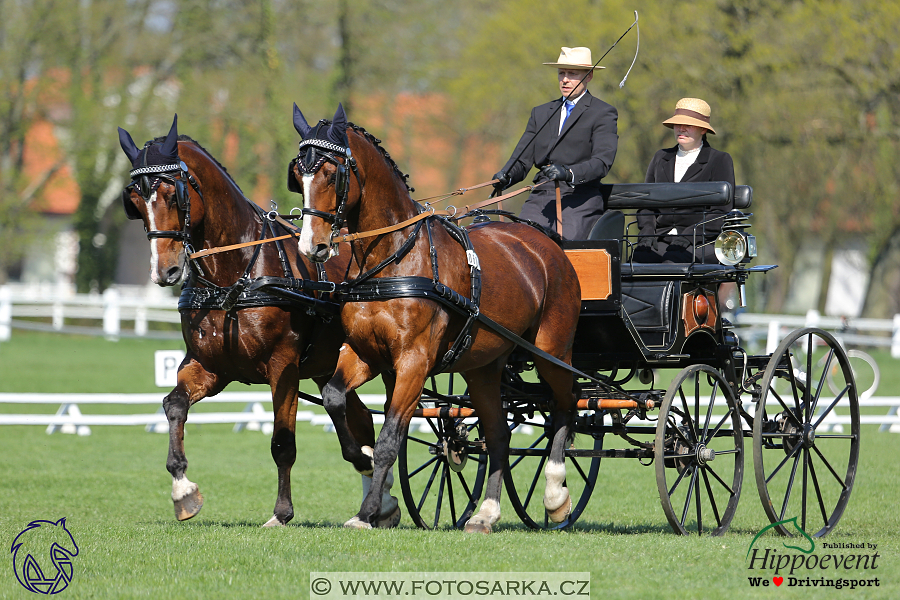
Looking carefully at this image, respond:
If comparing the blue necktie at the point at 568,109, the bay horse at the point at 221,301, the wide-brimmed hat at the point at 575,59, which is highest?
the wide-brimmed hat at the point at 575,59

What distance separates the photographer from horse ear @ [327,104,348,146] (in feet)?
19.5

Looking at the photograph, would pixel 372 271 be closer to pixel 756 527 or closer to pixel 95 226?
pixel 756 527

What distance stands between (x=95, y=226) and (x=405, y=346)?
97.5 ft

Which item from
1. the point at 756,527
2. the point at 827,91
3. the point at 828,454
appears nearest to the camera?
the point at 756,527

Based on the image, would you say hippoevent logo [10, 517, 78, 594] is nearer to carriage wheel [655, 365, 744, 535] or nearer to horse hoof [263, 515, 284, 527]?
horse hoof [263, 515, 284, 527]

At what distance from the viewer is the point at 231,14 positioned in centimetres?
3275

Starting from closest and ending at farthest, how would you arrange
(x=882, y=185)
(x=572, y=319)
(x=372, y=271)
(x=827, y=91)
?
(x=372, y=271) → (x=572, y=319) → (x=827, y=91) → (x=882, y=185)

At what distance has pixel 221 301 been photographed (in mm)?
6652

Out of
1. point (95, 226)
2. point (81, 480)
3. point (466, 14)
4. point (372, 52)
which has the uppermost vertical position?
point (466, 14)

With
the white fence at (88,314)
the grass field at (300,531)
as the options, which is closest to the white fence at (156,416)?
the grass field at (300,531)

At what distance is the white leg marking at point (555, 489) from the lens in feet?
22.9

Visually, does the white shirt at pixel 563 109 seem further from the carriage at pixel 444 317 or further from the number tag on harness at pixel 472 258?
the number tag on harness at pixel 472 258

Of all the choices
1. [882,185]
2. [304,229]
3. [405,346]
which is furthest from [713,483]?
[882,185]

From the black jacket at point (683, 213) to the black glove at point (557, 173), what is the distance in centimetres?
91
